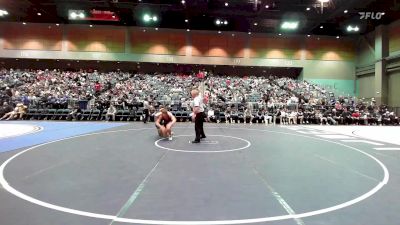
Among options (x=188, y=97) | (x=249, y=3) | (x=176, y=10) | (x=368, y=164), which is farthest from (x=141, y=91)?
(x=368, y=164)

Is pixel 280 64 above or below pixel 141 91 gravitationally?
above

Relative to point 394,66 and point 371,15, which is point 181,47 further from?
point 394,66

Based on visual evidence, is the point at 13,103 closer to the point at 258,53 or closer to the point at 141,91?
the point at 141,91

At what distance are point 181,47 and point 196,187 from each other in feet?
103

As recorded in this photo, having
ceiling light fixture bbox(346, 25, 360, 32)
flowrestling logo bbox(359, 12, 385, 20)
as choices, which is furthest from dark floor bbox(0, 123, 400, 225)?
ceiling light fixture bbox(346, 25, 360, 32)

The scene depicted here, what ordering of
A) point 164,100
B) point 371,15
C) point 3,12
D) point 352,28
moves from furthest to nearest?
point 352,28 < point 3,12 < point 371,15 < point 164,100

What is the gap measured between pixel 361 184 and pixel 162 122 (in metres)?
7.57

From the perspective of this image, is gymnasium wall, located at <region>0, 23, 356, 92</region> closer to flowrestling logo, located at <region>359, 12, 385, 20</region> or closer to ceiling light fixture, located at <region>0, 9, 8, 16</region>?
ceiling light fixture, located at <region>0, 9, 8, 16</region>

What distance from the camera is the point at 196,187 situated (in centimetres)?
449

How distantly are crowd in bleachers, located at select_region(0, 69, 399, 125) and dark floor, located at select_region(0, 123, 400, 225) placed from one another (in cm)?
1293

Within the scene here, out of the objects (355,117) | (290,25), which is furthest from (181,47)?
(355,117)

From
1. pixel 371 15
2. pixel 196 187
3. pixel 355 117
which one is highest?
pixel 371 15

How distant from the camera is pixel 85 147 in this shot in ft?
26.6

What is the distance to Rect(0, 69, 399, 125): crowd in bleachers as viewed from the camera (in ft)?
68.6
